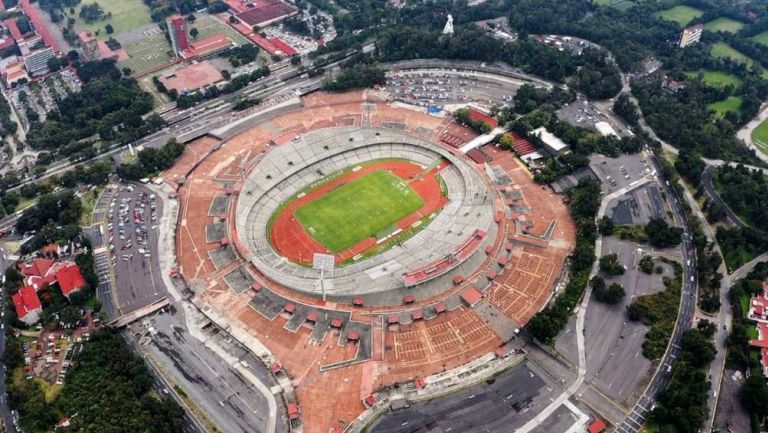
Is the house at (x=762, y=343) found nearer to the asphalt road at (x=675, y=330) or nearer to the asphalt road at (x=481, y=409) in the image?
the asphalt road at (x=675, y=330)

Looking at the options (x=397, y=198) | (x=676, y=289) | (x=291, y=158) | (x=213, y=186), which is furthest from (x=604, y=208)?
(x=213, y=186)

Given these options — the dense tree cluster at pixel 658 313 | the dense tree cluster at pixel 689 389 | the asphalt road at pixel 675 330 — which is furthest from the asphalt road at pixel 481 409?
the dense tree cluster at pixel 658 313

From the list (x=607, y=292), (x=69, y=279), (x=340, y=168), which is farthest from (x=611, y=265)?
(x=69, y=279)

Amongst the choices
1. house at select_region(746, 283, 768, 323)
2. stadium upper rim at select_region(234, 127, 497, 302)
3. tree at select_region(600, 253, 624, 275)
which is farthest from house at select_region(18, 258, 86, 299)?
house at select_region(746, 283, 768, 323)

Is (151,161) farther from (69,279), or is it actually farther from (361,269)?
(361,269)

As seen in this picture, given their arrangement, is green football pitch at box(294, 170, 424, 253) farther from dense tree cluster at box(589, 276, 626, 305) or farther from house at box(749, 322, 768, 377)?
house at box(749, 322, 768, 377)
